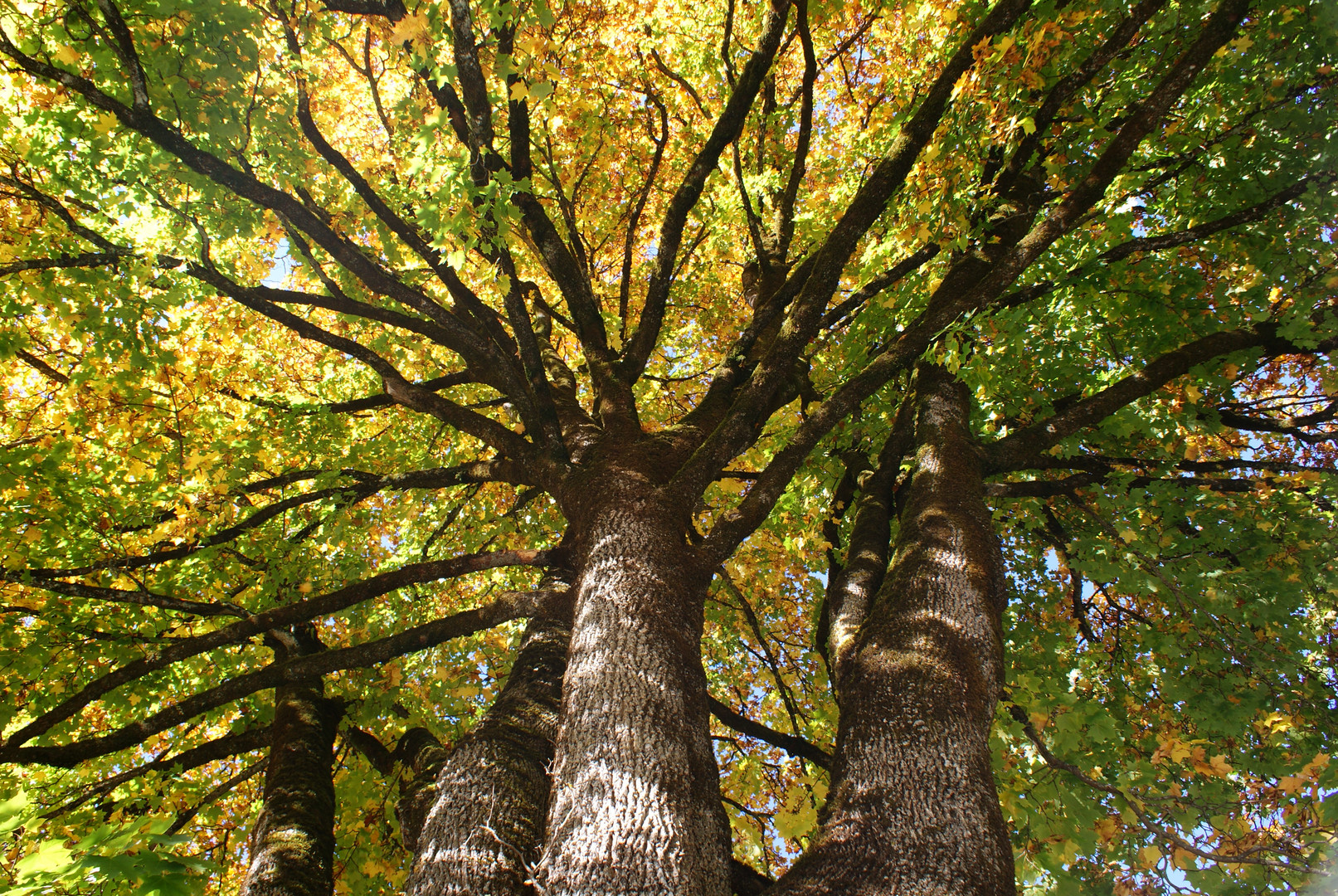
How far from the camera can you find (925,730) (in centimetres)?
252

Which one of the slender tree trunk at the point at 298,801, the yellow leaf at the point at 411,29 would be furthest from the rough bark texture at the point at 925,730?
the yellow leaf at the point at 411,29

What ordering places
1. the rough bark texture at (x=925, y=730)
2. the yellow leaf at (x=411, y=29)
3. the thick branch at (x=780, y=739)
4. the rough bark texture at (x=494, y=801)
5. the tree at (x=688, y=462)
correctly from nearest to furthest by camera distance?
the rough bark texture at (x=925, y=730), the rough bark texture at (x=494, y=801), the tree at (x=688, y=462), the yellow leaf at (x=411, y=29), the thick branch at (x=780, y=739)

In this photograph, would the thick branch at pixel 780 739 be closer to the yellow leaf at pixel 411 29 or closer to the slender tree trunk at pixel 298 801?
the slender tree trunk at pixel 298 801

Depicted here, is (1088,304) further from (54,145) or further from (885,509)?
(54,145)

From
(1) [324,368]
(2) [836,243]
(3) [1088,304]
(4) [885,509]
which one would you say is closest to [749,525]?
(4) [885,509]

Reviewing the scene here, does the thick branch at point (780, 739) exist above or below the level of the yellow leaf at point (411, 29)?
below

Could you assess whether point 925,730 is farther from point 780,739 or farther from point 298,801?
point 298,801

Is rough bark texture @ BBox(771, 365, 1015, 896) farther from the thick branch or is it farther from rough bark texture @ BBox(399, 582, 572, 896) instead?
rough bark texture @ BBox(399, 582, 572, 896)

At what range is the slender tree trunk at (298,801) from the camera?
155 inches

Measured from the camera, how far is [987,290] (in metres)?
3.77

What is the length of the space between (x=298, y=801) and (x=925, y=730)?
4549 mm

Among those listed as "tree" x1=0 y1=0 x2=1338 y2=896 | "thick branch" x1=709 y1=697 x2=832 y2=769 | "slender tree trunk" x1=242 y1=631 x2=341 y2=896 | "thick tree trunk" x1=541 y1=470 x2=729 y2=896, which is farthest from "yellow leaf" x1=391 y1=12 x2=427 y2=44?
"slender tree trunk" x1=242 y1=631 x2=341 y2=896

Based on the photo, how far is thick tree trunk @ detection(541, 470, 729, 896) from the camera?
224 cm

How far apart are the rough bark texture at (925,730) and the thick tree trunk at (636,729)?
17.7 inches
